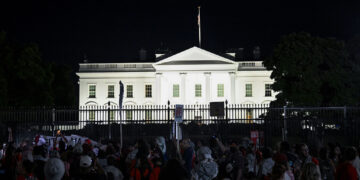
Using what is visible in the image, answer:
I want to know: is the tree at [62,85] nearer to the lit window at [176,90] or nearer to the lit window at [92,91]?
the lit window at [92,91]

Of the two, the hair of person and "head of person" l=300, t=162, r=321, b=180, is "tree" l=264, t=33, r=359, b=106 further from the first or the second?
the hair of person

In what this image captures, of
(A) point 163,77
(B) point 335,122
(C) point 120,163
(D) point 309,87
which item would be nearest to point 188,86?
(A) point 163,77

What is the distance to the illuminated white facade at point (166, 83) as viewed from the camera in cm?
5116

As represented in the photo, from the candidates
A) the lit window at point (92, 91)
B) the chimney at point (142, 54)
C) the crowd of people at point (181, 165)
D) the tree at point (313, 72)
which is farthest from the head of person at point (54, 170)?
the chimney at point (142, 54)

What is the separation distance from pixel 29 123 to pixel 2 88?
15706 mm

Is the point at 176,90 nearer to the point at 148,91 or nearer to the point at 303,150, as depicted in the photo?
the point at 148,91

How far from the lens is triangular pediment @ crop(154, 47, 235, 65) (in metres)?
50.3

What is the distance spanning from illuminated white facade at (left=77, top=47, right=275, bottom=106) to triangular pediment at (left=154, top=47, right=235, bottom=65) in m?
0.11

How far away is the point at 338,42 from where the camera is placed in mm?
33594

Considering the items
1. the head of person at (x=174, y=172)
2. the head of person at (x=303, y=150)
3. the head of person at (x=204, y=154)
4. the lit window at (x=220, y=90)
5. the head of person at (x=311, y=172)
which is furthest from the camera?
the lit window at (x=220, y=90)

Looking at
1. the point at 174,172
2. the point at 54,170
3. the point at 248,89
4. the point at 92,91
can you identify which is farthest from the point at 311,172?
the point at 92,91

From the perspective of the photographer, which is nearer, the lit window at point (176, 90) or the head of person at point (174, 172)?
the head of person at point (174, 172)

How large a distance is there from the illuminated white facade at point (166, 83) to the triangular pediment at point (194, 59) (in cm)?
11

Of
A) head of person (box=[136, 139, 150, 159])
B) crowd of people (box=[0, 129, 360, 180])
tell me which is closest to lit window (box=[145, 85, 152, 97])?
crowd of people (box=[0, 129, 360, 180])
